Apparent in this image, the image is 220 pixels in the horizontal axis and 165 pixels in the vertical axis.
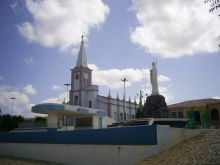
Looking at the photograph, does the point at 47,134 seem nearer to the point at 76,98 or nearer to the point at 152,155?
the point at 152,155

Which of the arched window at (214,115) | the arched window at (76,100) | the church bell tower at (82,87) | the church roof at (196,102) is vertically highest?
the church bell tower at (82,87)

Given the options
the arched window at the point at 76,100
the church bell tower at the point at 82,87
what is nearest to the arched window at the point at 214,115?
the church bell tower at the point at 82,87

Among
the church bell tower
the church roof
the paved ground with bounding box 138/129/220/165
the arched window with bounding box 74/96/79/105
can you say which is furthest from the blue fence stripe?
the church roof

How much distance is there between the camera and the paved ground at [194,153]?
12.8 metres

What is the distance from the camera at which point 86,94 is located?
55719mm

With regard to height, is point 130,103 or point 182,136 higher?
point 130,103

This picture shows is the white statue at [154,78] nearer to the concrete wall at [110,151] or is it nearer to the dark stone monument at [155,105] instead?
the dark stone monument at [155,105]

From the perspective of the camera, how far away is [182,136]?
17.8 metres

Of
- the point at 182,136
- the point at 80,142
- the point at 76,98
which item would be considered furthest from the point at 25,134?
the point at 76,98

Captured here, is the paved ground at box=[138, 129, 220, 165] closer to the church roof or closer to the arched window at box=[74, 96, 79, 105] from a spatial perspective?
the church roof

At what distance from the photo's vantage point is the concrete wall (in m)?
15.3

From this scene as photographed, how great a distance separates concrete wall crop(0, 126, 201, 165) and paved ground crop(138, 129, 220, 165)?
55cm

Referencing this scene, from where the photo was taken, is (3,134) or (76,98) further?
(76,98)

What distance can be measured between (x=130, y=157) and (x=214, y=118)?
105 ft
